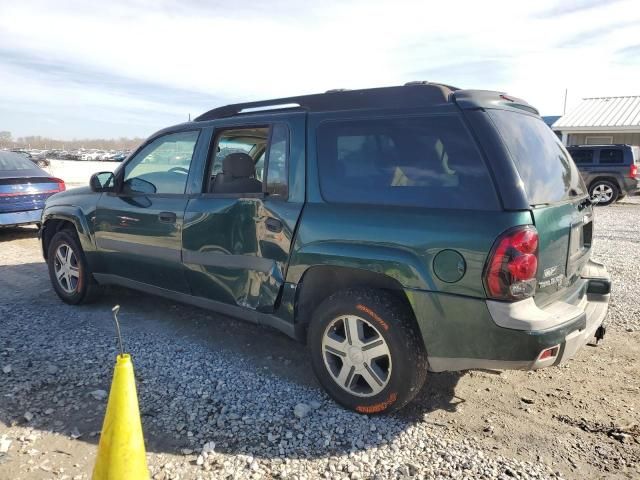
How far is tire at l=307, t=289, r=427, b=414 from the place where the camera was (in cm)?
288

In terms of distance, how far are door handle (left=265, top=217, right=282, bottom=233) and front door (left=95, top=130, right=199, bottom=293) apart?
0.92 metres

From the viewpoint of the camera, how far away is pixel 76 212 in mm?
4910

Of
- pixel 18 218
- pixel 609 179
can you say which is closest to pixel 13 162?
pixel 18 218

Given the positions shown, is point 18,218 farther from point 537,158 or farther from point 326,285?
point 537,158

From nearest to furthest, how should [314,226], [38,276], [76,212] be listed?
[314,226] → [76,212] → [38,276]

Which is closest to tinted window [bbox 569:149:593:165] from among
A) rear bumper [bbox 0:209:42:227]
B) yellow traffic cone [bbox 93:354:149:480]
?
rear bumper [bbox 0:209:42:227]

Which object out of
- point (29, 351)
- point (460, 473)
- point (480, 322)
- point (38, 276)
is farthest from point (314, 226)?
point (38, 276)

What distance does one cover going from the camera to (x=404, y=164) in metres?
2.93

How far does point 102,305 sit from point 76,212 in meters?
0.98

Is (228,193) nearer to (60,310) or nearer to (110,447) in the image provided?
(110,447)

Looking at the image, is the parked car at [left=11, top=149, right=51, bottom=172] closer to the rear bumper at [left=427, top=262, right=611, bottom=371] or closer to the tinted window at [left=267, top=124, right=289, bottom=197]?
the tinted window at [left=267, top=124, right=289, bottom=197]

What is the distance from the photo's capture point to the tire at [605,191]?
609 inches

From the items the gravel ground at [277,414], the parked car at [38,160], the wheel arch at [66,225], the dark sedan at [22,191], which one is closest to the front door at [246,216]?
the gravel ground at [277,414]

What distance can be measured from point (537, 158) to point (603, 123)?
83.0ft
